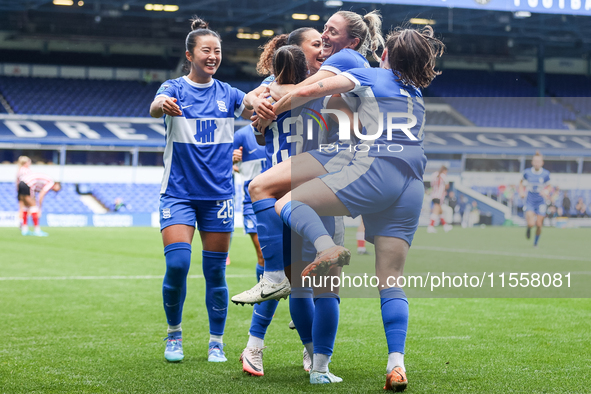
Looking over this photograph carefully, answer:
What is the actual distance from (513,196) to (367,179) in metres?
22.2

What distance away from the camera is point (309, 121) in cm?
330

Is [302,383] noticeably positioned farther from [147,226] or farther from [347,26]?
[147,226]

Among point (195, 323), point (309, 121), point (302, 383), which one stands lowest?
point (195, 323)

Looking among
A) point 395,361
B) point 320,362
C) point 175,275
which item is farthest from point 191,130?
point 395,361

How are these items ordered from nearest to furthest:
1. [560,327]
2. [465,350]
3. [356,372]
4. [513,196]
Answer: [356,372], [465,350], [560,327], [513,196]

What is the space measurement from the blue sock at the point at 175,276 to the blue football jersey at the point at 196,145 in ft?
1.07

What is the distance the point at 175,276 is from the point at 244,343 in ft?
2.90

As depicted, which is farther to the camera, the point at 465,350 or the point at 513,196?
the point at 513,196

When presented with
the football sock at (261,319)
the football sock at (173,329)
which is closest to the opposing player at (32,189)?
the football sock at (173,329)

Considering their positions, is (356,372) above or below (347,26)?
below

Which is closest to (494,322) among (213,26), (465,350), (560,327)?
(560,327)

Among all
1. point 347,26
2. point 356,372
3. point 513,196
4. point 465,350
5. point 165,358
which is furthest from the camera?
point 513,196

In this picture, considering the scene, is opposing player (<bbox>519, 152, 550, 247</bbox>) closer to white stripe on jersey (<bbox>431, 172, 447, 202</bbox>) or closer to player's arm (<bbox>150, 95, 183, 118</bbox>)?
white stripe on jersey (<bbox>431, 172, 447, 202</bbox>)

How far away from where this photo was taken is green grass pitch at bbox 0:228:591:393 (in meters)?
3.26
